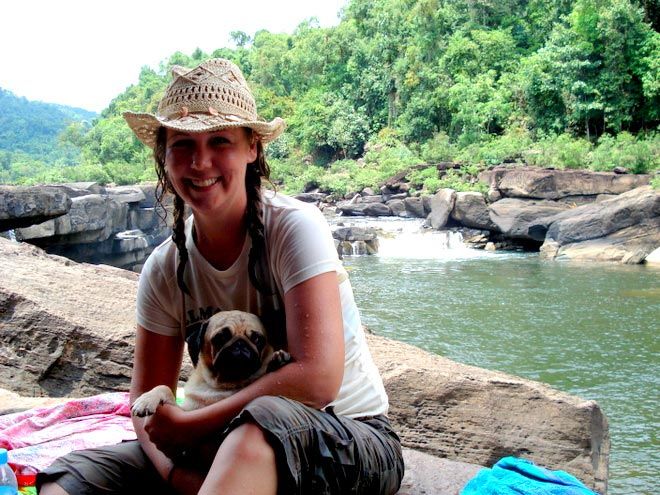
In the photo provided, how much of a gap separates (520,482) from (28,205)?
395 inches

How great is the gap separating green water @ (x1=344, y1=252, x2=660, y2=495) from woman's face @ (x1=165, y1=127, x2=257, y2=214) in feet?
14.8

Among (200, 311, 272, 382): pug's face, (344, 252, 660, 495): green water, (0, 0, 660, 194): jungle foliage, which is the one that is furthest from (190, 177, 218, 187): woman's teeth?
(0, 0, 660, 194): jungle foliage

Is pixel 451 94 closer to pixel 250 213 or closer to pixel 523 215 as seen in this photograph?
pixel 523 215

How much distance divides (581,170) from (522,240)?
2752 millimetres

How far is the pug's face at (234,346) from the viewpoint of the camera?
177 cm

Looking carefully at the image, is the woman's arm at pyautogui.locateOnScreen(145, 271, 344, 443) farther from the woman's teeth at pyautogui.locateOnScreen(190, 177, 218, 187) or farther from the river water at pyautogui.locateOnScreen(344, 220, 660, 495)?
the river water at pyautogui.locateOnScreen(344, 220, 660, 495)

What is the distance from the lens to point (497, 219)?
19641mm

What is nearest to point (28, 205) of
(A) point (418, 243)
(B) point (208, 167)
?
(B) point (208, 167)

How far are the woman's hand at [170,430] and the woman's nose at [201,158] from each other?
0.62 metres

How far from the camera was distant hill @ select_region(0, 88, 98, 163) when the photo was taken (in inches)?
2203

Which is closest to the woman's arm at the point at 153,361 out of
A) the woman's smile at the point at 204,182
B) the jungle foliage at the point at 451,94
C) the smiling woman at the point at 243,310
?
the smiling woman at the point at 243,310

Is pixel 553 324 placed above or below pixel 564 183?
below

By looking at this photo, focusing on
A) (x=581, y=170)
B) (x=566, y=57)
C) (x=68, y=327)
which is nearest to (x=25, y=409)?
(x=68, y=327)

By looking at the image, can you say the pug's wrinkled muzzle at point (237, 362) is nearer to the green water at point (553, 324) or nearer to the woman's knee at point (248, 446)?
the woman's knee at point (248, 446)
